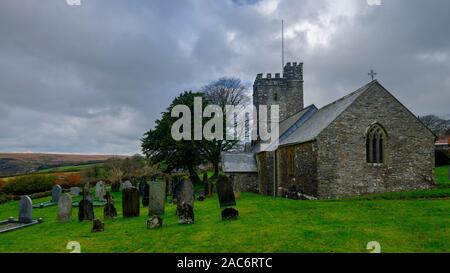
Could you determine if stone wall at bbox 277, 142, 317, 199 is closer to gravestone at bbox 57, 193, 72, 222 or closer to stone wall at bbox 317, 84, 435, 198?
stone wall at bbox 317, 84, 435, 198

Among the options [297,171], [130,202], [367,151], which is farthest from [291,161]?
[130,202]

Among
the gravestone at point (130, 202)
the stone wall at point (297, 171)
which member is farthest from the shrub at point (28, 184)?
the stone wall at point (297, 171)

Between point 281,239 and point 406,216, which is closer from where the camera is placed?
point 281,239

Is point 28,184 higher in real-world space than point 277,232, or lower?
lower

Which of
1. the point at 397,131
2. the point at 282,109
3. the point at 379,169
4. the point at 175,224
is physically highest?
the point at 282,109

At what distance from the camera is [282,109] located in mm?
36625

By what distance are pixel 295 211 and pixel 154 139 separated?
22.2m

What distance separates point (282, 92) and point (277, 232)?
30111mm

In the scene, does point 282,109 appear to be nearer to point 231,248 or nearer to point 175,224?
point 175,224

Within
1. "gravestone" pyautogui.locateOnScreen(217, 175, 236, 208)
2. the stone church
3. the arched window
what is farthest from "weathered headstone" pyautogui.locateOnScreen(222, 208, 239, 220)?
the arched window

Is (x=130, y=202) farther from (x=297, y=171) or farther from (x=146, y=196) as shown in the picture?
(x=297, y=171)

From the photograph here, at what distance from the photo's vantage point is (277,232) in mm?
8203

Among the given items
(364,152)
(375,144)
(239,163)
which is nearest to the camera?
(364,152)
